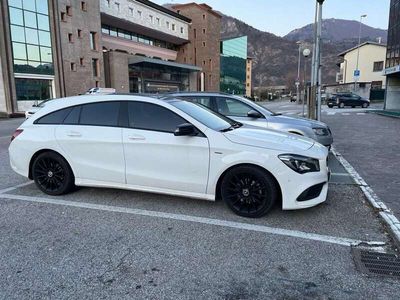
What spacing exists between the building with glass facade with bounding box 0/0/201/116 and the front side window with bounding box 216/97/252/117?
27883 millimetres

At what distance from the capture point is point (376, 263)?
3.34 metres

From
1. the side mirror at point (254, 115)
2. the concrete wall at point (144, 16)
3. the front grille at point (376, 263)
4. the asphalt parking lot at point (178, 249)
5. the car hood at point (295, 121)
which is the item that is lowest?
the front grille at point (376, 263)

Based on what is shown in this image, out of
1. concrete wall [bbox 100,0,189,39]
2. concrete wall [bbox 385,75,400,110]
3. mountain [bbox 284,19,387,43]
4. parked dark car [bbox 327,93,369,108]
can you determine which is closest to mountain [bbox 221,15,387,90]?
mountain [bbox 284,19,387,43]

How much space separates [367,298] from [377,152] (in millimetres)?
7349

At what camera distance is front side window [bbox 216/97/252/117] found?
25.5 ft

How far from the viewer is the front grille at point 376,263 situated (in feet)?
10.4

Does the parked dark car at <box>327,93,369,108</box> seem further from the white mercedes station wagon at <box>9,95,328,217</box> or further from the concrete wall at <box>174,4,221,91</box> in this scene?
the white mercedes station wagon at <box>9,95,328,217</box>

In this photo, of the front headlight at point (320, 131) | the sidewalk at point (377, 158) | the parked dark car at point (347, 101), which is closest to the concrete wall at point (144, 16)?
the parked dark car at point (347, 101)

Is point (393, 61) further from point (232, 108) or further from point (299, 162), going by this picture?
point (299, 162)

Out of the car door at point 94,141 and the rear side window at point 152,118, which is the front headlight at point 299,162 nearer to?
the rear side window at point 152,118

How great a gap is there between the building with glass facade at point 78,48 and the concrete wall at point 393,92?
30021mm

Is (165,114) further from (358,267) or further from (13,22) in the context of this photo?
(13,22)

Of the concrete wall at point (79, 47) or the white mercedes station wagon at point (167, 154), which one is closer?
the white mercedes station wagon at point (167, 154)

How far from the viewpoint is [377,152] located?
916 cm
